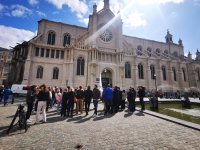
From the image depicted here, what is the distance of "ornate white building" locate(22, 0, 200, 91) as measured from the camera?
90.6 ft

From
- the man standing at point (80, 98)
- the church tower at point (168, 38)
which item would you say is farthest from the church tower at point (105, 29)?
the church tower at point (168, 38)

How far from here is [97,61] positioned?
2911 cm

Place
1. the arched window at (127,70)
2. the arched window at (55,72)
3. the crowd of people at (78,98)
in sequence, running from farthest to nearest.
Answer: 1. the arched window at (127,70)
2. the arched window at (55,72)
3. the crowd of people at (78,98)

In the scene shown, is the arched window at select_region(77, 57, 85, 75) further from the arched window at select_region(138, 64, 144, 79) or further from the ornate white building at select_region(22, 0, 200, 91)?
the arched window at select_region(138, 64, 144, 79)

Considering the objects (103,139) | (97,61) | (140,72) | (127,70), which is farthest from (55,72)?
(103,139)

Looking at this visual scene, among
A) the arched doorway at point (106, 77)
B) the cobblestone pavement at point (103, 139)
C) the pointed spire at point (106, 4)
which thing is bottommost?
the cobblestone pavement at point (103, 139)

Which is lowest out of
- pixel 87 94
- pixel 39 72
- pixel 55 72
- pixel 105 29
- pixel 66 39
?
pixel 87 94

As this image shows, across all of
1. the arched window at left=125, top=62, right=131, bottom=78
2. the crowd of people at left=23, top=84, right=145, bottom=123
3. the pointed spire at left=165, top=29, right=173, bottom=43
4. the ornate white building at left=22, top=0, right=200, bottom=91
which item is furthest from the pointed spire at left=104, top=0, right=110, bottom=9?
the crowd of people at left=23, top=84, right=145, bottom=123

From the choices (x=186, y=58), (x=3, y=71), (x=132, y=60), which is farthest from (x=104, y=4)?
(x=3, y=71)

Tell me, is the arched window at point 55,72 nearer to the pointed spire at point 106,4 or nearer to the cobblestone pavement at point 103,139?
the pointed spire at point 106,4

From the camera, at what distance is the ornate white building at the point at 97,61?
27.6m

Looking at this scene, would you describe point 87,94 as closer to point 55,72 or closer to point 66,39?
point 55,72

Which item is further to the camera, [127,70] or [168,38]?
[168,38]

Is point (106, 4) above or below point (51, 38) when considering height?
above
